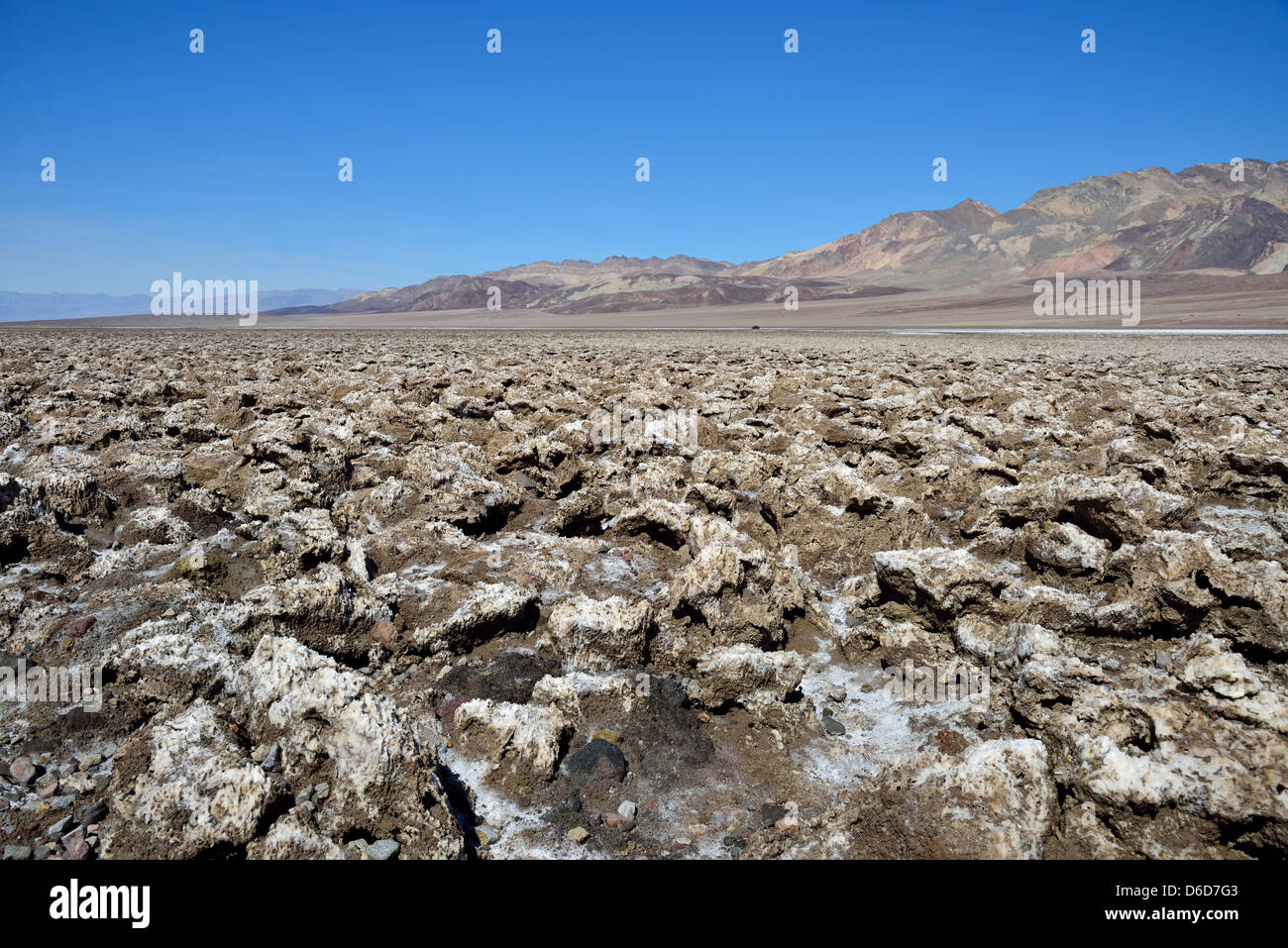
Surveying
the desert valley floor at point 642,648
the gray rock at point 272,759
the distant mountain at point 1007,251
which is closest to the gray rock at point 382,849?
the desert valley floor at point 642,648

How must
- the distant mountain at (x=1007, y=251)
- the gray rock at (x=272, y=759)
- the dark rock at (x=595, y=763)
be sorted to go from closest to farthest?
the gray rock at (x=272, y=759) → the dark rock at (x=595, y=763) → the distant mountain at (x=1007, y=251)

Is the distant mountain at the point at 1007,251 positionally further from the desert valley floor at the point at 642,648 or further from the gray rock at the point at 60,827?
the gray rock at the point at 60,827

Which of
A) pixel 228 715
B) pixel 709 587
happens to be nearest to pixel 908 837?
pixel 709 587

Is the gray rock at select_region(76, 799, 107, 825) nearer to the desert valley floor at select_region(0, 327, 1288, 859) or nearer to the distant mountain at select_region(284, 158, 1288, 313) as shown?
the desert valley floor at select_region(0, 327, 1288, 859)

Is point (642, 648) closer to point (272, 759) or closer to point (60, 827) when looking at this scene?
point (272, 759)

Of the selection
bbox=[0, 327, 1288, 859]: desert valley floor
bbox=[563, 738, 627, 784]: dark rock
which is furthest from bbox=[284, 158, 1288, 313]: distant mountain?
bbox=[563, 738, 627, 784]: dark rock

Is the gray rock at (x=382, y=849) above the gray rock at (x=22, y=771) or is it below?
below
